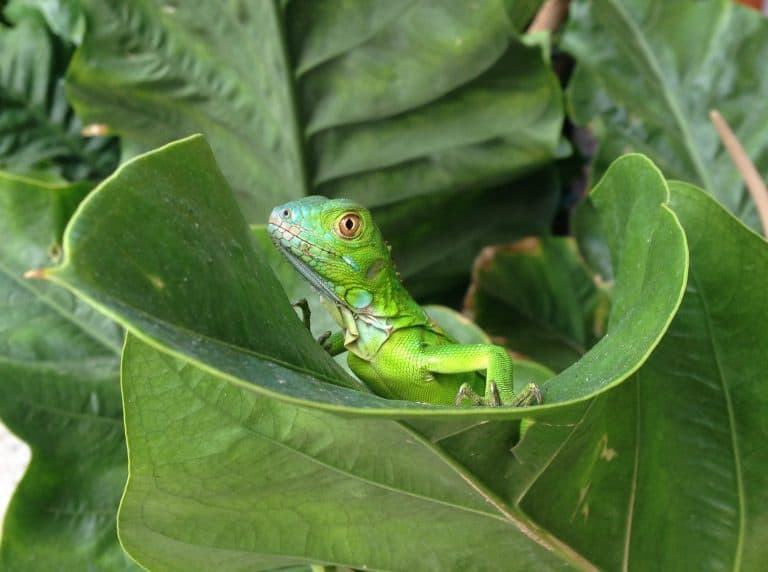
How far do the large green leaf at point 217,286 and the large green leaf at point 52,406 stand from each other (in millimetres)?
644

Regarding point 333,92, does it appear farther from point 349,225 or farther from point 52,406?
point 52,406

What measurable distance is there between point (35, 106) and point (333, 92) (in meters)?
0.60

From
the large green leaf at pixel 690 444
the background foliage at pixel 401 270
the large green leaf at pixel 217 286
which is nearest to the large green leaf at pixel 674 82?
the background foliage at pixel 401 270

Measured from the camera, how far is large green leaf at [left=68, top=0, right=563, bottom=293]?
1334mm

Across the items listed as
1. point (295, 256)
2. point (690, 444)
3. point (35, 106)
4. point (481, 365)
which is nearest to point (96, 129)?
point (35, 106)

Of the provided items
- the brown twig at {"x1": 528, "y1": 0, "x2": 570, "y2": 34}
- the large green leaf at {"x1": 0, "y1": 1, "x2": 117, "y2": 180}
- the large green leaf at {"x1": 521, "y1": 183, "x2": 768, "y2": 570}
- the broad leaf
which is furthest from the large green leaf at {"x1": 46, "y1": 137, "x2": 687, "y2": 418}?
the brown twig at {"x1": 528, "y1": 0, "x2": 570, "y2": 34}

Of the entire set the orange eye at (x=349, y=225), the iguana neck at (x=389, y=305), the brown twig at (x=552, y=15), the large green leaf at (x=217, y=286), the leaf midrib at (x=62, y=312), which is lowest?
the leaf midrib at (x=62, y=312)

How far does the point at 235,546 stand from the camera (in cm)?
73

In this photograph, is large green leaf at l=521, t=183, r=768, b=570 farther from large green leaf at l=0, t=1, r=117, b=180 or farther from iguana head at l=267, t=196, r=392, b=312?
large green leaf at l=0, t=1, r=117, b=180

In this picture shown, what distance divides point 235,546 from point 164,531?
0.23 ft

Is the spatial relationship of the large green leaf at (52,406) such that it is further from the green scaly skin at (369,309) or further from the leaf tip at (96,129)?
the green scaly skin at (369,309)

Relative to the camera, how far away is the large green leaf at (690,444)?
0.73 meters

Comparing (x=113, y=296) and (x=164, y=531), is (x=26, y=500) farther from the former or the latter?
(x=113, y=296)

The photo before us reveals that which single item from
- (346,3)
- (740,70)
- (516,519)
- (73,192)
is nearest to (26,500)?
(73,192)
